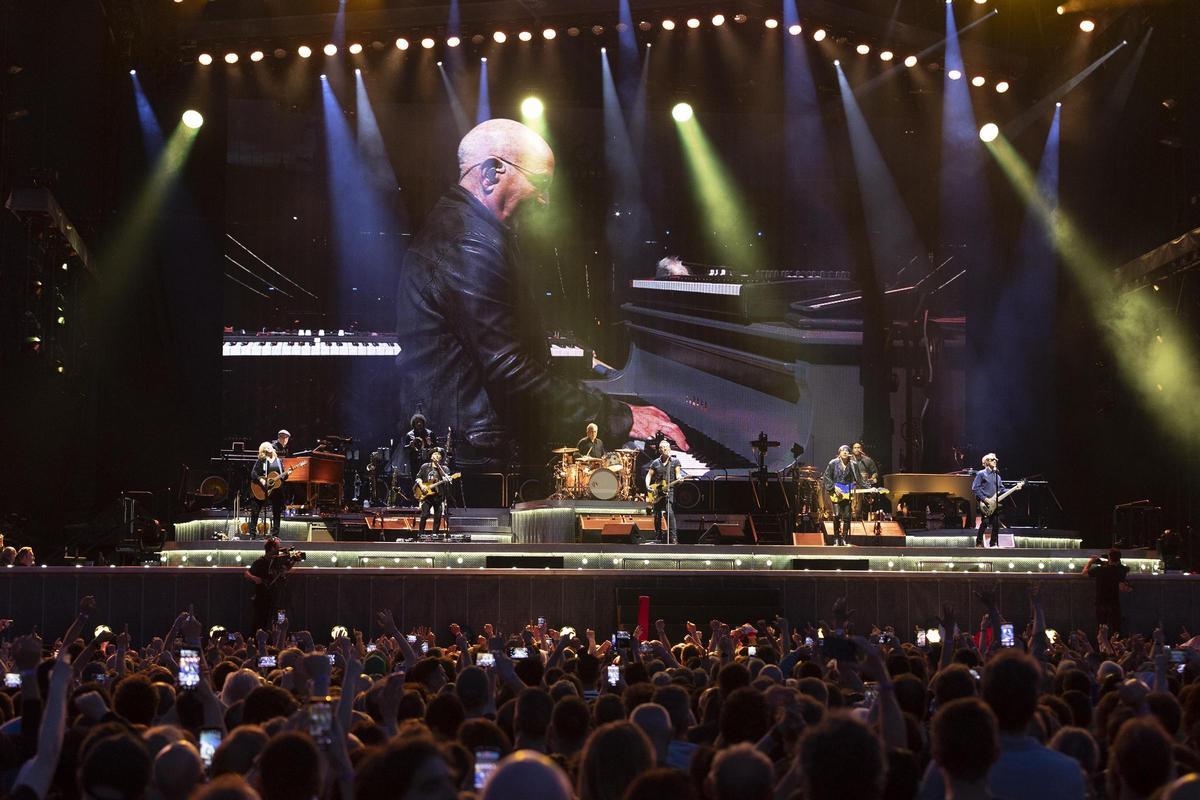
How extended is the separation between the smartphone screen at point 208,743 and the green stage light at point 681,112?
20819 mm

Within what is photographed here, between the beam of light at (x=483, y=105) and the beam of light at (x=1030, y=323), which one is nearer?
the beam of light at (x=1030, y=323)

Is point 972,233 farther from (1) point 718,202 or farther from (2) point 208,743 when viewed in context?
(2) point 208,743

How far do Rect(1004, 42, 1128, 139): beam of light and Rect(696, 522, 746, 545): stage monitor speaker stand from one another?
976 centimetres

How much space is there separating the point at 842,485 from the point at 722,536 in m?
1.97

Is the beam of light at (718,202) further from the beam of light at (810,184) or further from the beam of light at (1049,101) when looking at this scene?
the beam of light at (1049,101)

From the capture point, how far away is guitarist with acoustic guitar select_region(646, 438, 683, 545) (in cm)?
1866

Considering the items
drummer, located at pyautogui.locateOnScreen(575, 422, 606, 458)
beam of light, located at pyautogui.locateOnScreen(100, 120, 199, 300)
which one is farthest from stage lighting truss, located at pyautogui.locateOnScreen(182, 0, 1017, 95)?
drummer, located at pyautogui.locateOnScreen(575, 422, 606, 458)

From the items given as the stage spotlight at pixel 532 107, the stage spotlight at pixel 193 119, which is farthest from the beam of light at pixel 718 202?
the stage spotlight at pixel 193 119

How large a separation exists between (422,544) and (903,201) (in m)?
11.8

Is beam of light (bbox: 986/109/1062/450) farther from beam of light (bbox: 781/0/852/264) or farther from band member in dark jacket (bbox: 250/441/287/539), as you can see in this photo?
band member in dark jacket (bbox: 250/441/287/539)

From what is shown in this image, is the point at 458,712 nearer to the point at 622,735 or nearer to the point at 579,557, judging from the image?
the point at 622,735

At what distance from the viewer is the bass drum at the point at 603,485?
2020 centimetres

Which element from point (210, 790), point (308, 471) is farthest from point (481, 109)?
point (210, 790)

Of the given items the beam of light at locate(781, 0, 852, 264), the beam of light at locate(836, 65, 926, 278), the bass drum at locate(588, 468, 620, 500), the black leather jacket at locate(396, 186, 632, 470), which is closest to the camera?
the bass drum at locate(588, 468, 620, 500)
